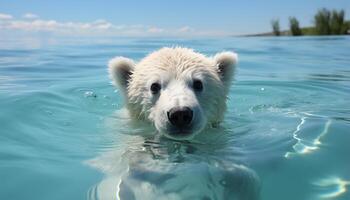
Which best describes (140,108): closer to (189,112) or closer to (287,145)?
(189,112)

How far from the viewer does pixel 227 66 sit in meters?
5.91

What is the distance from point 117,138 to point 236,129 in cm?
153

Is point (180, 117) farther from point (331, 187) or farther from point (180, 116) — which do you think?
point (331, 187)

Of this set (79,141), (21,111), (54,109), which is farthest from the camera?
(54,109)

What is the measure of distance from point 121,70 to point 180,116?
69.9 inches

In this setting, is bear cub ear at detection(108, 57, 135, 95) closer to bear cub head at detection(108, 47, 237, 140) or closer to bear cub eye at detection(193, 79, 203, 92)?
bear cub head at detection(108, 47, 237, 140)

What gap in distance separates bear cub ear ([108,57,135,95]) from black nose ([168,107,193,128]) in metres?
1.66

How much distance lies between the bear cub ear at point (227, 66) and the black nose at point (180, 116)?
1.59 meters

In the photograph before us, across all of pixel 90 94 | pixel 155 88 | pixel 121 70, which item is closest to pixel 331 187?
pixel 155 88

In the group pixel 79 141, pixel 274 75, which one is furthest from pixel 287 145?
pixel 274 75

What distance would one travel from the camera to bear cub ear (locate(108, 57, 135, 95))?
19.3 feet

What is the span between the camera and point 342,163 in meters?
4.60

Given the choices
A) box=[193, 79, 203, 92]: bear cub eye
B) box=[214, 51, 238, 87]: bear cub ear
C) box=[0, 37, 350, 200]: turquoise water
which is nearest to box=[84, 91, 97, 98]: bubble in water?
box=[0, 37, 350, 200]: turquoise water

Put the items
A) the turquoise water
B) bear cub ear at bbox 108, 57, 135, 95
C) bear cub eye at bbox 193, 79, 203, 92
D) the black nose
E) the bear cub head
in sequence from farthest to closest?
bear cub ear at bbox 108, 57, 135, 95, bear cub eye at bbox 193, 79, 203, 92, the bear cub head, the black nose, the turquoise water
